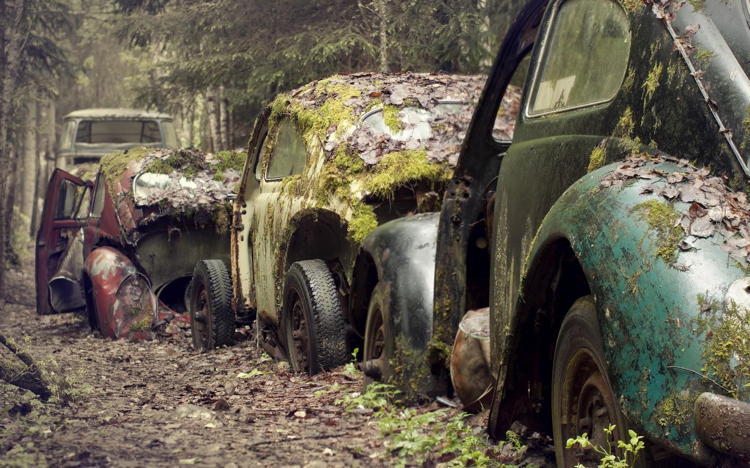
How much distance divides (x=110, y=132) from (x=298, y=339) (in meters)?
14.6

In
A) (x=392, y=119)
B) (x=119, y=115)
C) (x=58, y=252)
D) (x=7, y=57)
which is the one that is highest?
(x=7, y=57)

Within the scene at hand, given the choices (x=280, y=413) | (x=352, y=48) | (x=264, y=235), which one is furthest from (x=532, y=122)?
(x=352, y=48)

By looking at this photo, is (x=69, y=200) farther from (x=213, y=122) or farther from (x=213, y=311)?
(x=213, y=122)

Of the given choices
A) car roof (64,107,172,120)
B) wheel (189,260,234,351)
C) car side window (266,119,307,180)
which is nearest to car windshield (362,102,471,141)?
car side window (266,119,307,180)

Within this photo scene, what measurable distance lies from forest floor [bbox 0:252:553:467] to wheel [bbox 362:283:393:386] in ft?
0.61

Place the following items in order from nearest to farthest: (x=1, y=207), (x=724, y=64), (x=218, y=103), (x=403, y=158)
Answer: (x=724, y=64), (x=403, y=158), (x=1, y=207), (x=218, y=103)

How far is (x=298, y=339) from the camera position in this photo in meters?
7.26

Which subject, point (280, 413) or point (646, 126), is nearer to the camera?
point (646, 126)

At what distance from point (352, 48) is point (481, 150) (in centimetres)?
996

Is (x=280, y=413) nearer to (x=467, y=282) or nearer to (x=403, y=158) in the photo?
(x=467, y=282)

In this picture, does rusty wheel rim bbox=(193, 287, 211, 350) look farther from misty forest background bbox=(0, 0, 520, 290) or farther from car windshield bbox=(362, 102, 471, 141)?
misty forest background bbox=(0, 0, 520, 290)

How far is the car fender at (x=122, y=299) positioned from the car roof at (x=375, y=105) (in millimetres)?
3372

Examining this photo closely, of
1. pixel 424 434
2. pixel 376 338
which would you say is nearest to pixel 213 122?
pixel 376 338

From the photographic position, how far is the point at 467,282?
524cm
